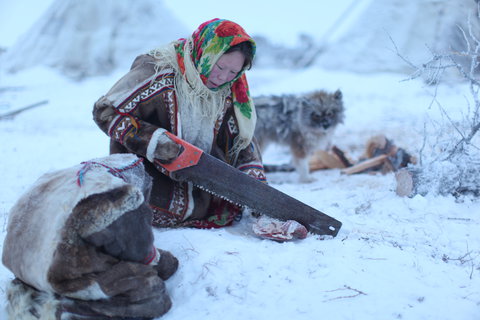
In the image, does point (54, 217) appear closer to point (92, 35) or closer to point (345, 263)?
point (345, 263)

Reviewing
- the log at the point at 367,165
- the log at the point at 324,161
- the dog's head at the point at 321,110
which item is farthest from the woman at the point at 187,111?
the log at the point at 324,161

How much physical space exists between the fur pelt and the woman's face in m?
2.92

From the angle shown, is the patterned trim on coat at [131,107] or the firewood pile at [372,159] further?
the firewood pile at [372,159]

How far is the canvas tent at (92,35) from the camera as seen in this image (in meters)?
14.6

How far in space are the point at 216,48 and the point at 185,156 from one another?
67 centimetres

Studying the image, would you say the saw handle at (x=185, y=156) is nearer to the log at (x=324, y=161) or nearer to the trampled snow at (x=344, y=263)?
the trampled snow at (x=344, y=263)

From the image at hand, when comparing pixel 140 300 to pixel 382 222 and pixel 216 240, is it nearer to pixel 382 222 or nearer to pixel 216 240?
pixel 216 240

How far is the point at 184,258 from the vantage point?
2.04 m

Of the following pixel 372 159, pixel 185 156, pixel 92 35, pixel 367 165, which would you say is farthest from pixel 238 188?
pixel 92 35

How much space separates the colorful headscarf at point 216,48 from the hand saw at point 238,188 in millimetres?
422

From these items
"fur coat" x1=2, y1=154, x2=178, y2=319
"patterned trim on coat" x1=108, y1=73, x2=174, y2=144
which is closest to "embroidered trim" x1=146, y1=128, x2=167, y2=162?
"patterned trim on coat" x1=108, y1=73, x2=174, y2=144

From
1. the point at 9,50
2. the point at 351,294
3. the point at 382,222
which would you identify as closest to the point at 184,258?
the point at 351,294

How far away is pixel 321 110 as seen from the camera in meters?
5.43

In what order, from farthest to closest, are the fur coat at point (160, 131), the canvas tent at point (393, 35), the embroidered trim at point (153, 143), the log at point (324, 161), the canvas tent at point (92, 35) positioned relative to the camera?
the canvas tent at point (92, 35) → the canvas tent at point (393, 35) → the log at point (324, 161) → the fur coat at point (160, 131) → the embroidered trim at point (153, 143)
